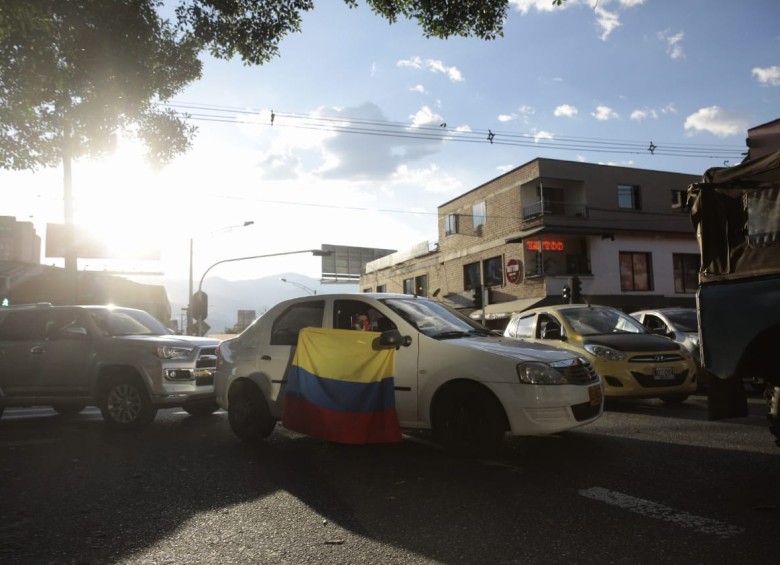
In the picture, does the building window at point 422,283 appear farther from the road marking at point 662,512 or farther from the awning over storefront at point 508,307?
the road marking at point 662,512

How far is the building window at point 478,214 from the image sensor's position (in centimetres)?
3378

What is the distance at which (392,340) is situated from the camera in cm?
552

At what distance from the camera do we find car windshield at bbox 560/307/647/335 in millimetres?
9391

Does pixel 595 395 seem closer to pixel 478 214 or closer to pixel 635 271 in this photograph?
pixel 635 271

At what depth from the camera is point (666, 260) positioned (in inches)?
1211

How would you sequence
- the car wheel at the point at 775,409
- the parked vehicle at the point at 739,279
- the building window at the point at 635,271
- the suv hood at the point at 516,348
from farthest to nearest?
the building window at the point at 635,271 < the suv hood at the point at 516,348 < the car wheel at the point at 775,409 < the parked vehicle at the point at 739,279

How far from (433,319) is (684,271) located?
29.9 m

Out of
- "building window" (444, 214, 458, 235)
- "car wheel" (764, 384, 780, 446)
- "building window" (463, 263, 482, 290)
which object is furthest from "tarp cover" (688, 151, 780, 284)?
"building window" (444, 214, 458, 235)

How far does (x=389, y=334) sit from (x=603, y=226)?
2761 centimetres

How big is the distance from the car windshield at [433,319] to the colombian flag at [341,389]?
44 cm

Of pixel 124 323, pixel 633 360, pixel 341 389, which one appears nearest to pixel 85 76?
pixel 124 323

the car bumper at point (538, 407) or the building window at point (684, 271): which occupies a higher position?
the building window at point (684, 271)

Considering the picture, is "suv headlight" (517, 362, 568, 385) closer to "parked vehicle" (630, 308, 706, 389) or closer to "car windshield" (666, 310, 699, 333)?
"parked vehicle" (630, 308, 706, 389)

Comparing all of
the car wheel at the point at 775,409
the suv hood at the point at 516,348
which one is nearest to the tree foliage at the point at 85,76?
the suv hood at the point at 516,348
